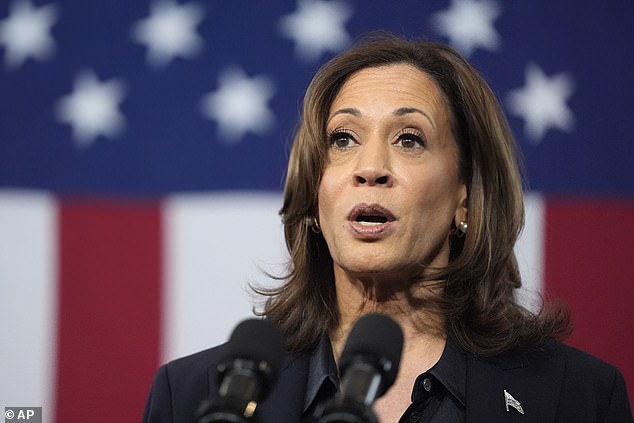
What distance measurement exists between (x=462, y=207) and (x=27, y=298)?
1.05 m

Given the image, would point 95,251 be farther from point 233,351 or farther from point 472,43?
point 233,351

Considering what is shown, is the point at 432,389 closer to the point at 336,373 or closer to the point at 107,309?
the point at 336,373

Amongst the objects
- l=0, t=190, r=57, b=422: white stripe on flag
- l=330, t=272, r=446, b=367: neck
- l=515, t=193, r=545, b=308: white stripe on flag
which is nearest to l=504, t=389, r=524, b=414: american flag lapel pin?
l=330, t=272, r=446, b=367: neck

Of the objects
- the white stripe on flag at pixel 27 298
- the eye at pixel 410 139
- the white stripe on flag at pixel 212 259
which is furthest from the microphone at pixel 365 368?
the white stripe on flag at pixel 27 298

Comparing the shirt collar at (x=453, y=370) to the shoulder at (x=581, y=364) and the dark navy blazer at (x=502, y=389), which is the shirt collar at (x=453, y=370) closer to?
the dark navy blazer at (x=502, y=389)

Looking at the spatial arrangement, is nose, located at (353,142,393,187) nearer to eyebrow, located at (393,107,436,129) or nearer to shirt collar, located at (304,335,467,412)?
eyebrow, located at (393,107,436,129)

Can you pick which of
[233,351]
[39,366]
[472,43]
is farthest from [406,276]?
[39,366]

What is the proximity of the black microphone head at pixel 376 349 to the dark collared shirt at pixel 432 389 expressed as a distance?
0.47 metres

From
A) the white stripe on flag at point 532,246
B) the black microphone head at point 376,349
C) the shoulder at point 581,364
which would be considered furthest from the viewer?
the white stripe on flag at point 532,246

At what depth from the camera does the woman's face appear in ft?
4.80

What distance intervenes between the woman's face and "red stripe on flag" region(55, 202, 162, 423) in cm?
70

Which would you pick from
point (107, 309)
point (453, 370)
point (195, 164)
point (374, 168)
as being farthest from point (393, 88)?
point (107, 309)

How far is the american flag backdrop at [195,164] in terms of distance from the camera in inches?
Answer: 84.0

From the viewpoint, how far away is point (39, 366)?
213cm
